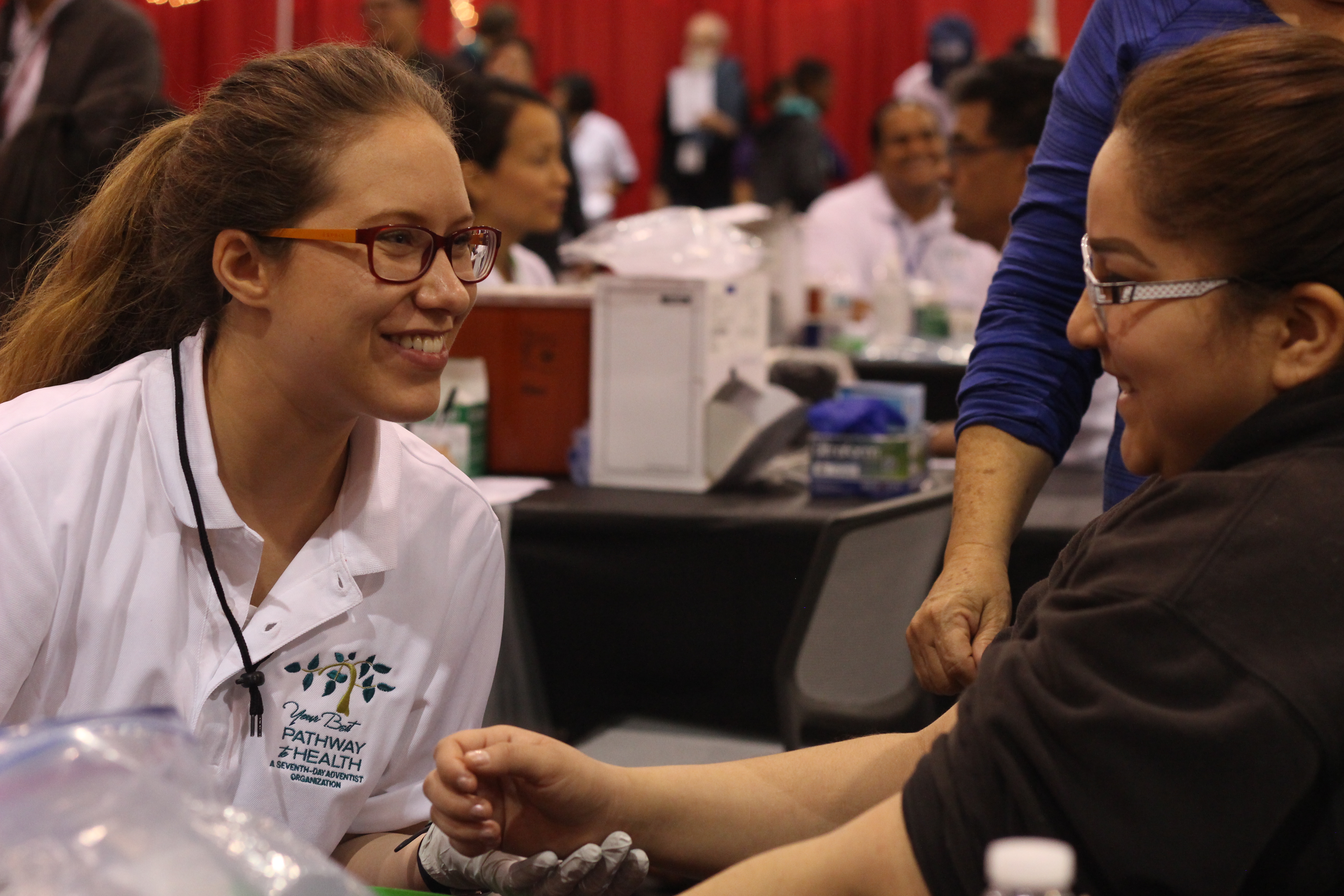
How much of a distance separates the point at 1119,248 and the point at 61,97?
314cm

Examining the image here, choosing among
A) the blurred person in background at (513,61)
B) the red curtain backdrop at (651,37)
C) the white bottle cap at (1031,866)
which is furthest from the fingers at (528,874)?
the red curtain backdrop at (651,37)

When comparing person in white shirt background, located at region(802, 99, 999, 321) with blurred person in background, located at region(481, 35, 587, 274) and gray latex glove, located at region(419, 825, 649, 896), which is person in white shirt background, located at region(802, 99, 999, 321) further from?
gray latex glove, located at region(419, 825, 649, 896)

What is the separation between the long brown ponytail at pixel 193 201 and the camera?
129cm

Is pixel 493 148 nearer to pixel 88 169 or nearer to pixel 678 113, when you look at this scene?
pixel 88 169

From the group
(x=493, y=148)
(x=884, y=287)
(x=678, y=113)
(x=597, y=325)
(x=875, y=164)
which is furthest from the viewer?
(x=678, y=113)

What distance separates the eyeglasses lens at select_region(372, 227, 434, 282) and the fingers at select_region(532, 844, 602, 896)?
22.9 inches

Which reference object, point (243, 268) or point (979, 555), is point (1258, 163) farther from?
point (243, 268)

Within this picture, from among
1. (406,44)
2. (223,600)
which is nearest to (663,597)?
(406,44)

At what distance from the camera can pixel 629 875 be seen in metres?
0.99

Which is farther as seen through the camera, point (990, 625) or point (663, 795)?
point (990, 625)

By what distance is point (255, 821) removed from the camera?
745 mm

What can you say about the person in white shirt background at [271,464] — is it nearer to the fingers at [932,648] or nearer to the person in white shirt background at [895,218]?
the fingers at [932,648]

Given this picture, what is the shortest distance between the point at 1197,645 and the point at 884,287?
12.7 feet

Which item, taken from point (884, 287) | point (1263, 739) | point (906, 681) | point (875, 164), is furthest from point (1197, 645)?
point (875, 164)
